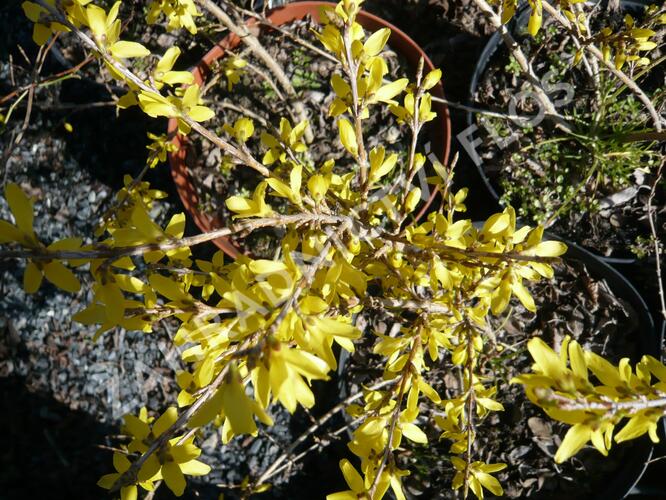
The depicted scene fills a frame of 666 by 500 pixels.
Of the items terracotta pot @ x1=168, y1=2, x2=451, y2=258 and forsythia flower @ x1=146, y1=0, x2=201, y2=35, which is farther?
terracotta pot @ x1=168, y1=2, x2=451, y2=258

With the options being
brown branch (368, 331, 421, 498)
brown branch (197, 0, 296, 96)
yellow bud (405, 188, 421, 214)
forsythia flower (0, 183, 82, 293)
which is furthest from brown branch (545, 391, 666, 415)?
brown branch (197, 0, 296, 96)

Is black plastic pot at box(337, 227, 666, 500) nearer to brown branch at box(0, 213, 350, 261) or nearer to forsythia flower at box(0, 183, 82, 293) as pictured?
brown branch at box(0, 213, 350, 261)

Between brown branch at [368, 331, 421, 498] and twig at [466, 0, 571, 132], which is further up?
twig at [466, 0, 571, 132]

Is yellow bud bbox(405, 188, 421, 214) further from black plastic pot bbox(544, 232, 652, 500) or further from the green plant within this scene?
black plastic pot bbox(544, 232, 652, 500)

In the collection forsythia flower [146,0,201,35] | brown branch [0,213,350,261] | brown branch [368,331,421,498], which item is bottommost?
brown branch [368,331,421,498]

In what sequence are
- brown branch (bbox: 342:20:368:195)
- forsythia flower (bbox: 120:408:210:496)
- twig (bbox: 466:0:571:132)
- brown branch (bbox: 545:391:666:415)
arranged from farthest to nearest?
twig (bbox: 466:0:571:132) → brown branch (bbox: 342:20:368:195) → forsythia flower (bbox: 120:408:210:496) → brown branch (bbox: 545:391:666:415)

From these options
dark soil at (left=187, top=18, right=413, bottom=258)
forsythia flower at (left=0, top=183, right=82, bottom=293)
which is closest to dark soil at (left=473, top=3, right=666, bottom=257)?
dark soil at (left=187, top=18, right=413, bottom=258)

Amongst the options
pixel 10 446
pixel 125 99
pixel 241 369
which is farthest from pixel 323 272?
pixel 10 446

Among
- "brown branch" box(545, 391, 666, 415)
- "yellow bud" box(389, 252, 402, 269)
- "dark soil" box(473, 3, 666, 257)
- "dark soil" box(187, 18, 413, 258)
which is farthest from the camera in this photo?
"dark soil" box(187, 18, 413, 258)
